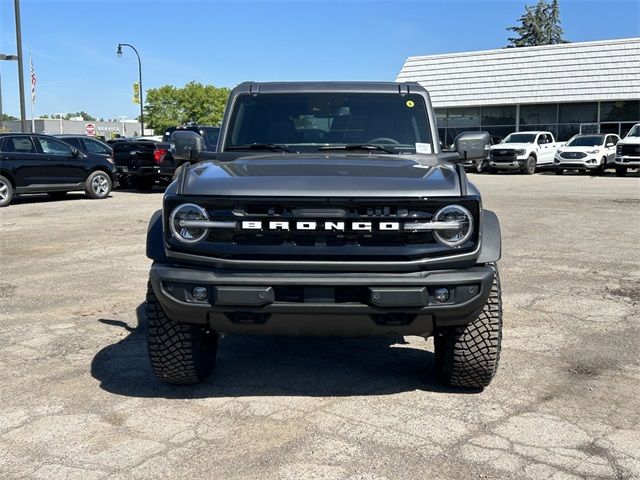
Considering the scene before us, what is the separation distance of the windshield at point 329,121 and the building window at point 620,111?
100ft

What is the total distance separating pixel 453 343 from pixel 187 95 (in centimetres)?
7761

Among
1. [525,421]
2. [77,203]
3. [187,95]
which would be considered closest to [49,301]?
[525,421]

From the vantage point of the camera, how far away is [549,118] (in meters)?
34.4

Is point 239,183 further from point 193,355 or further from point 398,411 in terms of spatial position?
point 398,411

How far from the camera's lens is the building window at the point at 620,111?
31781mm

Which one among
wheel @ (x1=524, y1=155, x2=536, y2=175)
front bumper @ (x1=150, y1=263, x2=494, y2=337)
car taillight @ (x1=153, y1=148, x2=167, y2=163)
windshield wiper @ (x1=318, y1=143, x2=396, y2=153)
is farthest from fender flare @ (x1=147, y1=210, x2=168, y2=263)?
wheel @ (x1=524, y1=155, x2=536, y2=175)

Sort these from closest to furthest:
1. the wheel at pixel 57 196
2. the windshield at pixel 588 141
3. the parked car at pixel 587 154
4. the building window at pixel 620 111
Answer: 1. the wheel at pixel 57 196
2. the parked car at pixel 587 154
3. the windshield at pixel 588 141
4. the building window at pixel 620 111

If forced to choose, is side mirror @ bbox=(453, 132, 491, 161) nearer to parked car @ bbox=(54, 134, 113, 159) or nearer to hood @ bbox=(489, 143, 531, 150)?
parked car @ bbox=(54, 134, 113, 159)

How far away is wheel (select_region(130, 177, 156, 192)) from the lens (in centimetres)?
1933

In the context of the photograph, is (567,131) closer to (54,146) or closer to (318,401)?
(54,146)

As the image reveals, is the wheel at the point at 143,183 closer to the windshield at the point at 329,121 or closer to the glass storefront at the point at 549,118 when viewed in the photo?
the windshield at the point at 329,121

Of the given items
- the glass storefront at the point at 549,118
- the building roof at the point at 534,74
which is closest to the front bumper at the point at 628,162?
the building roof at the point at 534,74

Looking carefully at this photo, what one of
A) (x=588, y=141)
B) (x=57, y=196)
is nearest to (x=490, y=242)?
(x=57, y=196)

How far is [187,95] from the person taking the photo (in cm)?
7788
